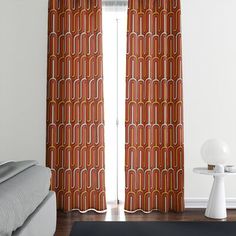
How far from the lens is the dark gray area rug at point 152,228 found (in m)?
2.54

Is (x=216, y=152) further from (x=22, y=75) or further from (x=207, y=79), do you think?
(x=22, y=75)

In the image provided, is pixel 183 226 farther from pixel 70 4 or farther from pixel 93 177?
pixel 70 4

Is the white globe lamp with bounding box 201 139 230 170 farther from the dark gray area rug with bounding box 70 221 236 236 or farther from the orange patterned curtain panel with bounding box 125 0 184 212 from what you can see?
the dark gray area rug with bounding box 70 221 236 236

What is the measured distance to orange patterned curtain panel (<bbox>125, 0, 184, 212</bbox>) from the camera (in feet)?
11.0

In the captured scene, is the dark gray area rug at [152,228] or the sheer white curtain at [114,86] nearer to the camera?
the dark gray area rug at [152,228]

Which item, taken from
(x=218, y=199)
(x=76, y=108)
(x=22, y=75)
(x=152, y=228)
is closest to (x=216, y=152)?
(x=218, y=199)

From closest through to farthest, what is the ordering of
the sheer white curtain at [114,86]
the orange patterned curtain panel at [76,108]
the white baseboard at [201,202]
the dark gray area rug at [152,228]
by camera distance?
the dark gray area rug at [152,228]
the orange patterned curtain panel at [76,108]
the white baseboard at [201,202]
the sheer white curtain at [114,86]

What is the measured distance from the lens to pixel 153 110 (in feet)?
11.1

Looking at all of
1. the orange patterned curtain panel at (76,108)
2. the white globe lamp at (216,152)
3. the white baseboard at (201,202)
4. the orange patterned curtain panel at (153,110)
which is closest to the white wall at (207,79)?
the white baseboard at (201,202)

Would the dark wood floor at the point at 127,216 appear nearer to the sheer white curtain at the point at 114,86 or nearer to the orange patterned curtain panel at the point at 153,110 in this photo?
the orange patterned curtain panel at the point at 153,110

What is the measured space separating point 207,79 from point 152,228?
1.66 metres

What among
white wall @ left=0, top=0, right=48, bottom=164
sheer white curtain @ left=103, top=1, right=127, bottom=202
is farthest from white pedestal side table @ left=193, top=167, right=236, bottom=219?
white wall @ left=0, top=0, right=48, bottom=164

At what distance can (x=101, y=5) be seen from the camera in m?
3.39

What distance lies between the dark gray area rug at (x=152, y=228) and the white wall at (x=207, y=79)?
0.71 meters
